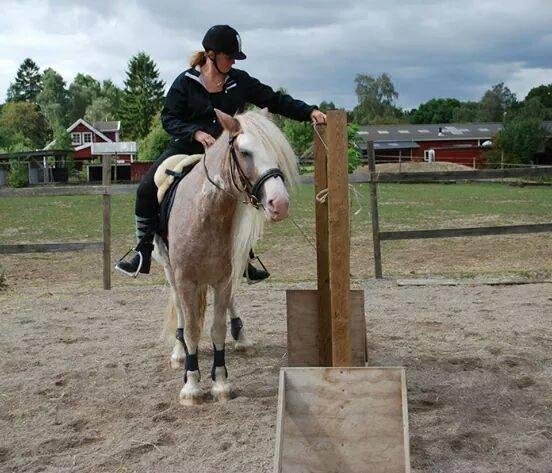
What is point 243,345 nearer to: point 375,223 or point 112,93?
point 375,223

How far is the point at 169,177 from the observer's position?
507 cm

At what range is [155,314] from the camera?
7730mm

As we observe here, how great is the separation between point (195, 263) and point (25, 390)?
1.74 meters

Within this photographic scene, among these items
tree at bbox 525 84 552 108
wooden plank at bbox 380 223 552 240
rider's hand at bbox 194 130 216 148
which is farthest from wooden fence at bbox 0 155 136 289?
tree at bbox 525 84 552 108

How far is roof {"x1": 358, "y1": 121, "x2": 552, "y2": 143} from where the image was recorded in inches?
2950

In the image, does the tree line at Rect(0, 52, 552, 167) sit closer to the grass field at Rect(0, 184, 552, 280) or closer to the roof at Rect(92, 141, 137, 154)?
the roof at Rect(92, 141, 137, 154)

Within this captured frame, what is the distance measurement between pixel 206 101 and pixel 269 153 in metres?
1.31

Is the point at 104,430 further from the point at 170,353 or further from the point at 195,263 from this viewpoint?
the point at 170,353

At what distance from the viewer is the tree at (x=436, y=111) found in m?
111

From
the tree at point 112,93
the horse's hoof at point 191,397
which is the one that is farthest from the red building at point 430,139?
the horse's hoof at point 191,397

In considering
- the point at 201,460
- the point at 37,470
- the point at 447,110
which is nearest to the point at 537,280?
the point at 201,460

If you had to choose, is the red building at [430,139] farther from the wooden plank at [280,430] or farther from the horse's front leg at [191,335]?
the wooden plank at [280,430]

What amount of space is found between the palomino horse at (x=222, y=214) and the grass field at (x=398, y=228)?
1.13 feet

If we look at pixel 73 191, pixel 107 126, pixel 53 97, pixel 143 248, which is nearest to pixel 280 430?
pixel 143 248
